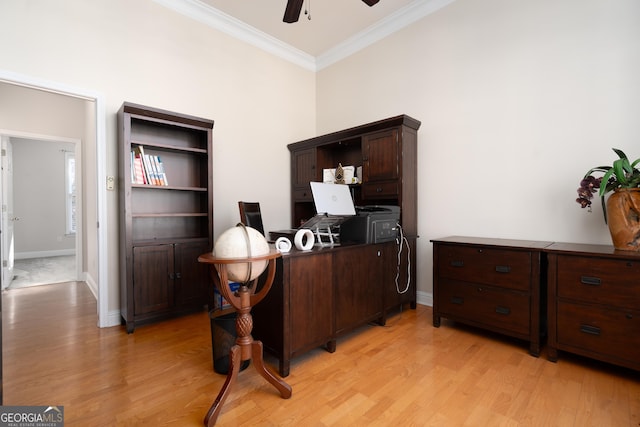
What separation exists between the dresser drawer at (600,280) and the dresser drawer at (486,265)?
8.8 inches

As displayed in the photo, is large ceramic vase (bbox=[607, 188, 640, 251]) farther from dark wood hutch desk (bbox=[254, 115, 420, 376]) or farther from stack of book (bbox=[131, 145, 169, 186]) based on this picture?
stack of book (bbox=[131, 145, 169, 186])

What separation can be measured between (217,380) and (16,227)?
7266mm

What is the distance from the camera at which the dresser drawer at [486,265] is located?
2.31m

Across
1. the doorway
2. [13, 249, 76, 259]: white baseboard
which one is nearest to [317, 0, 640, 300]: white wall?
the doorway

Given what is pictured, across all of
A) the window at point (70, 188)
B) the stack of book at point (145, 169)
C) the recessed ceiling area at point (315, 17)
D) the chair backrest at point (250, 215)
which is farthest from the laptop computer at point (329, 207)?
the window at point (70, 188)

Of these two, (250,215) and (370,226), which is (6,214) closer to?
(250,215)

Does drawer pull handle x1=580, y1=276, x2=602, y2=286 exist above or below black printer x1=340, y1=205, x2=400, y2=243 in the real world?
below

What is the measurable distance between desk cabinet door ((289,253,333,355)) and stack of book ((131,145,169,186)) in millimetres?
1890

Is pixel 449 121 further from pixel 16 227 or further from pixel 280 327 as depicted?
pixel 16 227

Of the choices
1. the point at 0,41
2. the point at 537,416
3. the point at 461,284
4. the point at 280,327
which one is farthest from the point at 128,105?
the point at 537,416

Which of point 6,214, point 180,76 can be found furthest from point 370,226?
point 6,214

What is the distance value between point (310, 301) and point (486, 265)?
4.89ft

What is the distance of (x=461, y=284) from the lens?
2639 millimetres

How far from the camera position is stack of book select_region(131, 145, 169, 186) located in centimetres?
292
